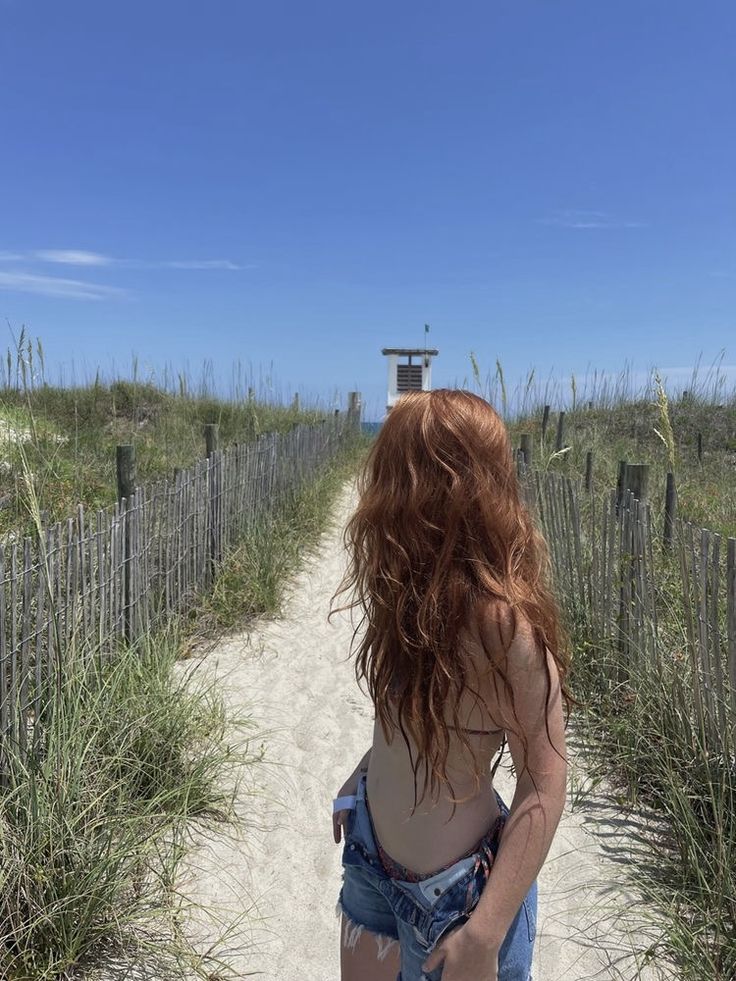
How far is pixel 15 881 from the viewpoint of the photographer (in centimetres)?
196

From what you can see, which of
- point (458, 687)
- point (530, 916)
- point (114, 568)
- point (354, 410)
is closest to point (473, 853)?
point (530, 916)

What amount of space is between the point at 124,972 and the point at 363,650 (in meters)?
1.48

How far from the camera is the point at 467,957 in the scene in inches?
38.6

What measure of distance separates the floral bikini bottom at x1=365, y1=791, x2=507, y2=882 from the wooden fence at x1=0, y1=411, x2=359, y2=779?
5.31 feet

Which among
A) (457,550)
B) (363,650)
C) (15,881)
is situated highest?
(457,550)

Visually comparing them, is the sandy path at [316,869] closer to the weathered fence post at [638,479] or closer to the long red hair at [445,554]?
the weathered fence post at [638,479]

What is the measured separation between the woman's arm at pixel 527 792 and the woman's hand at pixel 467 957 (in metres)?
0.01

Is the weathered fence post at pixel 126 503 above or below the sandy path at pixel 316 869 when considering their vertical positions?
above

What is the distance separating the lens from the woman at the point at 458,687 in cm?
100

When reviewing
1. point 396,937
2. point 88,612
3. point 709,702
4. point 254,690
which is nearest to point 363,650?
point 396,937

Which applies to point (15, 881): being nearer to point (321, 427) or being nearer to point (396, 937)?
point (396, 937)

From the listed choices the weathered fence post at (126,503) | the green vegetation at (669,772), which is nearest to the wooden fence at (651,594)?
the green vegetation at (669,772)

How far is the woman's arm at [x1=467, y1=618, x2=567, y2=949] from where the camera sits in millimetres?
985

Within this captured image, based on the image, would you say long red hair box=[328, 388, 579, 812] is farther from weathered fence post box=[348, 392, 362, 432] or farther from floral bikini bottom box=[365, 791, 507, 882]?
weathered fence post box=[348, 392, 362, 432]
